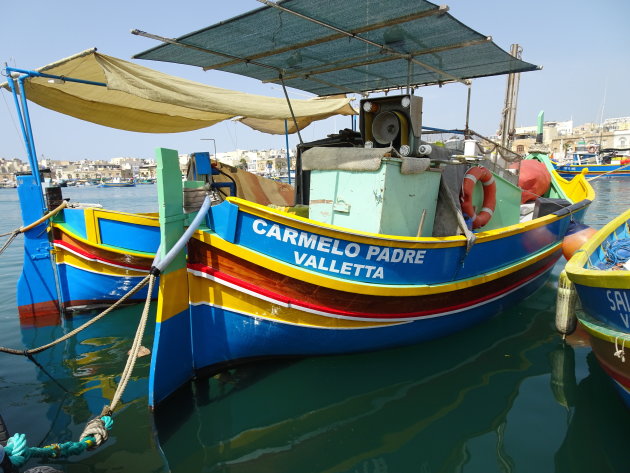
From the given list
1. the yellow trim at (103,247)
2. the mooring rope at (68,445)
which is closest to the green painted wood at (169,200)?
the mooring rope at (68,445)

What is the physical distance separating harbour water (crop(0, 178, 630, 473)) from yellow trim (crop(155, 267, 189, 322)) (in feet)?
2.82

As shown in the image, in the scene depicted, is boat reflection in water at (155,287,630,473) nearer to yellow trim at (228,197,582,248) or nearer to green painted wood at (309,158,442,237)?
yellow trim at (228,197,582,248)

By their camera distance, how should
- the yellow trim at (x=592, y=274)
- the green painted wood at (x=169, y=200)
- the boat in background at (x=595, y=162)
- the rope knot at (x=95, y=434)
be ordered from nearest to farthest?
the rope knot at (x=95, y=434)
the yellow trim at (x=592, y=274)
the green painted wood at (x=169, y=200)
the boat in background at (x=595, y=162)

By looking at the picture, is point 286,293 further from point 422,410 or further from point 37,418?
point 37,418

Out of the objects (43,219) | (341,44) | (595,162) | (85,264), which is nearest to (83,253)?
(85,264)

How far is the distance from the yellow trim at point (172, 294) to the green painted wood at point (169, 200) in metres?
0.07

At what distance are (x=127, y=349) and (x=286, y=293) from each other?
2.83 metres

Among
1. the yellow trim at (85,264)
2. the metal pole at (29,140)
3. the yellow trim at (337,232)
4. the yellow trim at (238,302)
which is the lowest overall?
the yellow trim at (85,264)

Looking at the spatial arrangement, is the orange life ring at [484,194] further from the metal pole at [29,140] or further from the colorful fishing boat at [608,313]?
the metal pole at [29,140]

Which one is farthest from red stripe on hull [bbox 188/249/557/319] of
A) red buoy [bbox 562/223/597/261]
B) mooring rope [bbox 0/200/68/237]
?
mooring rope [bbox 0/200/68/237]

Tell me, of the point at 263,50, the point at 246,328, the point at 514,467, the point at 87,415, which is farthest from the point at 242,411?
the point at 263,50

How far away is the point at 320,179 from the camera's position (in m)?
4.13

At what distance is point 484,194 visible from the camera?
5059mm

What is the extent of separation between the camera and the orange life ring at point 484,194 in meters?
4.67
